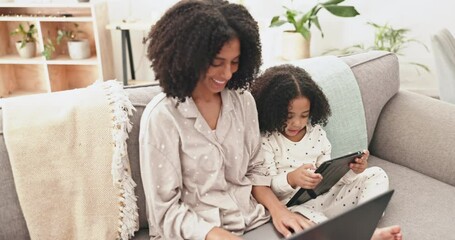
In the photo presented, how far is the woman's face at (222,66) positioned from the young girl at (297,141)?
0.25 meters

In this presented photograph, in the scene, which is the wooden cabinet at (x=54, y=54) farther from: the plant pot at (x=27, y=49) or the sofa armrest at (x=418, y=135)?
the sofa armrest at (x=418, y=135)

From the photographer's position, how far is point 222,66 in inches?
38.8

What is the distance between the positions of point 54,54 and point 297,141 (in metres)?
2.45

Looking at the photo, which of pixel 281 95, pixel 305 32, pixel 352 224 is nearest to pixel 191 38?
pixel 281 95

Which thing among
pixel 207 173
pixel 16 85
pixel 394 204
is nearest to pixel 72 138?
pixel 207 173

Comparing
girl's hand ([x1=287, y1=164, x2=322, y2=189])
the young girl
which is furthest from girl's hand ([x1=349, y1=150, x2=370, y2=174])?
girl's hand ([x1=287, y1=164, x2=322, y2=189])

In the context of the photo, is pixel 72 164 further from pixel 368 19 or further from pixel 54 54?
pixel 368 19

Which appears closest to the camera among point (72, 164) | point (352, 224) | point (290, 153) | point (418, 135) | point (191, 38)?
point (352, 224)

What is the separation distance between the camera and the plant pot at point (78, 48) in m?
3.00

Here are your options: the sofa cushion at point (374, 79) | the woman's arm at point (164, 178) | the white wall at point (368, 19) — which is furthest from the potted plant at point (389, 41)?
the woman's arm at point (164, 178)

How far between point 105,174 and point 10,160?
8.8 inches

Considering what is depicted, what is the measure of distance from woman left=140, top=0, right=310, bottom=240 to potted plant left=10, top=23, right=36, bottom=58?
239 centimetres

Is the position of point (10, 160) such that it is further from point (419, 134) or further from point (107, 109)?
point (419, 134)

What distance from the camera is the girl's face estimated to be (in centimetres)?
123
